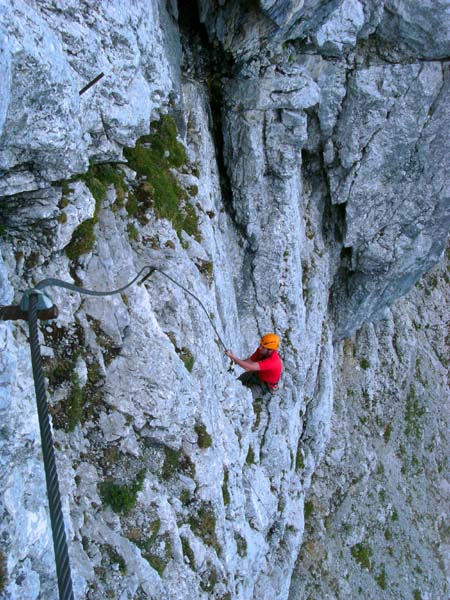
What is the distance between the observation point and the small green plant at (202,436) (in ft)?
41.0

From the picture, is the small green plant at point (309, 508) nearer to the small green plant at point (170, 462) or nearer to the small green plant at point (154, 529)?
the small green plant at point (170, 462)

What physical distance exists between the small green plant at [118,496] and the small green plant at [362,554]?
1909cm

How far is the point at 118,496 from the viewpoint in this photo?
34.9ft

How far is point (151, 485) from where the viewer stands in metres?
11.2

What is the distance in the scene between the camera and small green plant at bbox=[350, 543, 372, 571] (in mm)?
25312

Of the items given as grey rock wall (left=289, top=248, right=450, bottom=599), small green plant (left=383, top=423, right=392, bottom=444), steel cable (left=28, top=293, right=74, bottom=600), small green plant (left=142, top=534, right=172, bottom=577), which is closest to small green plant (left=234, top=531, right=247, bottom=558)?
small green plant (left=142, top=534, right=172, bottom=577)

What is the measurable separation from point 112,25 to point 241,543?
46.0 feet

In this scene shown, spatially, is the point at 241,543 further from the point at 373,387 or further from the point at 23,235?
the point at 373,387

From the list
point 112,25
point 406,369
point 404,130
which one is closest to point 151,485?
point 112,25

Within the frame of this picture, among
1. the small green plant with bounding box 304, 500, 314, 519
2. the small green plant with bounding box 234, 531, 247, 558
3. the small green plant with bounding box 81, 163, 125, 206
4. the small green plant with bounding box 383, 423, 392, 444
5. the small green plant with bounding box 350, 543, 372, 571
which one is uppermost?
the small green plant with bounding box 81, 163, 125, 206

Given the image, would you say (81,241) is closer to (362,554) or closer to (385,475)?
(362,554)

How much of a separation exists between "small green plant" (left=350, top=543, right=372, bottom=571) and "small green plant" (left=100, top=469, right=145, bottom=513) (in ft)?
62.6

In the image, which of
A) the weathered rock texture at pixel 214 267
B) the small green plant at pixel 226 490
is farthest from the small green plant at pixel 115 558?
the small green plant at pixel 226 490

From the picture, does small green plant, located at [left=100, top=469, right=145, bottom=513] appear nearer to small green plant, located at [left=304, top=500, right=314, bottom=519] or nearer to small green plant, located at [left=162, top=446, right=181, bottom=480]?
small green plant, located at [left=162, top=446, right=181, bottom=480]
